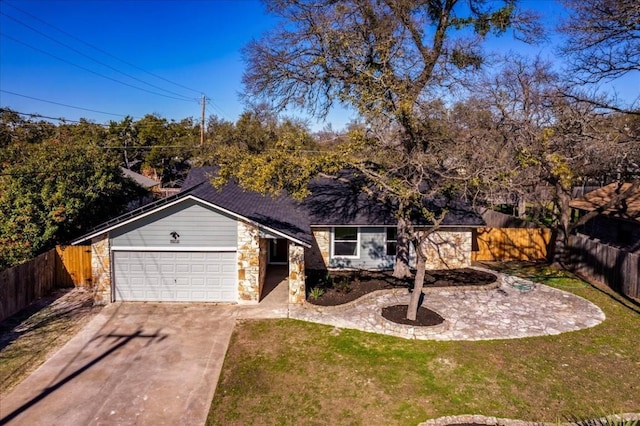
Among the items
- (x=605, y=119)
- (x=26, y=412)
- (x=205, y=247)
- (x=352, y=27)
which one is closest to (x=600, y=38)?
(x=605, y=119)

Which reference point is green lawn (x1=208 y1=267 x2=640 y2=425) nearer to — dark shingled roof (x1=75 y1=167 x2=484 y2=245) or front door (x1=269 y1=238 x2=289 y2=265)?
dark shingled roof (x1=75 y1=167 x2=484 y2=245)

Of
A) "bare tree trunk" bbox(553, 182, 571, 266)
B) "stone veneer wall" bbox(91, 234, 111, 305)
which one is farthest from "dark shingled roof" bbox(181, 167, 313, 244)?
"bare tree trunk" bbox(553, 182, 571, 266)

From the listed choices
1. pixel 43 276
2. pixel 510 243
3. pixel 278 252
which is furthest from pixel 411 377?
pixel 510 243

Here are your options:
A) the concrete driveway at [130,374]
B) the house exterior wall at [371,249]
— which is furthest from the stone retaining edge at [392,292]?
the concrete driveway at [130,374]

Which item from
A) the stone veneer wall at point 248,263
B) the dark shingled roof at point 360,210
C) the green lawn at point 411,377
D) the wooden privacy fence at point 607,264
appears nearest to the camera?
the green lawn at point 411,377

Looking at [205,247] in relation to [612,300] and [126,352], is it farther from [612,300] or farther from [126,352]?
[612,300]

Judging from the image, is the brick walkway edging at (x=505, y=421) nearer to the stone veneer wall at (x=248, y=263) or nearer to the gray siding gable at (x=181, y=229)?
the stone veneer wall at (x=248, y=263)
